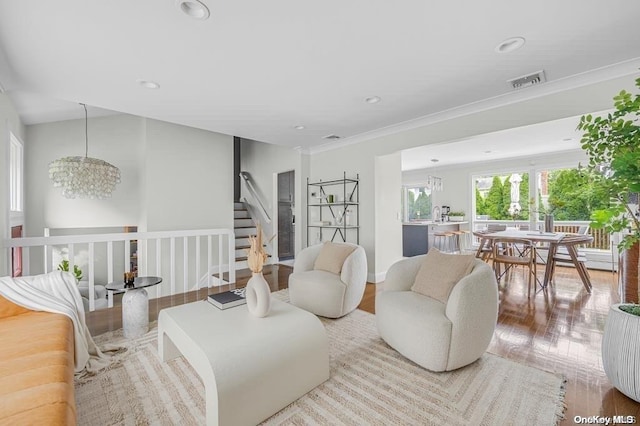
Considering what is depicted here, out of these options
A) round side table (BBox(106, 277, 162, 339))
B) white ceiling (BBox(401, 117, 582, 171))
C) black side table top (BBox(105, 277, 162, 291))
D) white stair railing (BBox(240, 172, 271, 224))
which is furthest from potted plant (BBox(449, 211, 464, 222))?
round side table (BBox(106, 277, 162, 339))

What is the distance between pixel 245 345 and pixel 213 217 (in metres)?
4.56

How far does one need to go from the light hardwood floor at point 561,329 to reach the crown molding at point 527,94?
2305 mm

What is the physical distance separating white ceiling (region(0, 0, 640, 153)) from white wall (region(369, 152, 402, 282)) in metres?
1.42

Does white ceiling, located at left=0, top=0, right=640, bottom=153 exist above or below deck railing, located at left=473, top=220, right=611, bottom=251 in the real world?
above

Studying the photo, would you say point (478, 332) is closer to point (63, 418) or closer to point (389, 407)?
point (389, 407)

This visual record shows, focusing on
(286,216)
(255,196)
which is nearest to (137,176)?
(255,196)

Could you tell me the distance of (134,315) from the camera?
2.46 metres

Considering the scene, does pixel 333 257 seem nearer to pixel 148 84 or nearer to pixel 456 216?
pixel 148 84

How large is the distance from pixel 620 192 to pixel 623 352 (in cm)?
95

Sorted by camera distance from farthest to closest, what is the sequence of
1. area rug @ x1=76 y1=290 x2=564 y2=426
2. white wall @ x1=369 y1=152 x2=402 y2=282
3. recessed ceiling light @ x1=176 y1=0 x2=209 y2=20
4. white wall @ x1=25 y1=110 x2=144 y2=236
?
white wall @ x1=25 y1=110 x2=144 y2=236 → white wall @ x1=369 y1=152 x2=402 y2=282 → recessed ceiling light @ x1=176 y1=0 x2=209 y2=20 → area rug @ x1=76 y1=290 x2=564 y2=426

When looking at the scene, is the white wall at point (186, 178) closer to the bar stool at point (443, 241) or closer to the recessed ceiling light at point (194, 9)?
the recessed ceiling light at point (194, 9)

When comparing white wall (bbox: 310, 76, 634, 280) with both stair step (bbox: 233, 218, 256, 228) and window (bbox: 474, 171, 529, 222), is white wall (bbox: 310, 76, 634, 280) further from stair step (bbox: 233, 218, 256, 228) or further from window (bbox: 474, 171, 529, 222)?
window (bbox: 474, 171, 529, 222)

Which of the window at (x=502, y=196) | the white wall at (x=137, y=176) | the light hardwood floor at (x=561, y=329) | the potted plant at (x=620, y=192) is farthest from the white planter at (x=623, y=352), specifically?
→ the window at (x=502, y=196)

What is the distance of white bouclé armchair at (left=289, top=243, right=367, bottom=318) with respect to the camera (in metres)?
2.81
